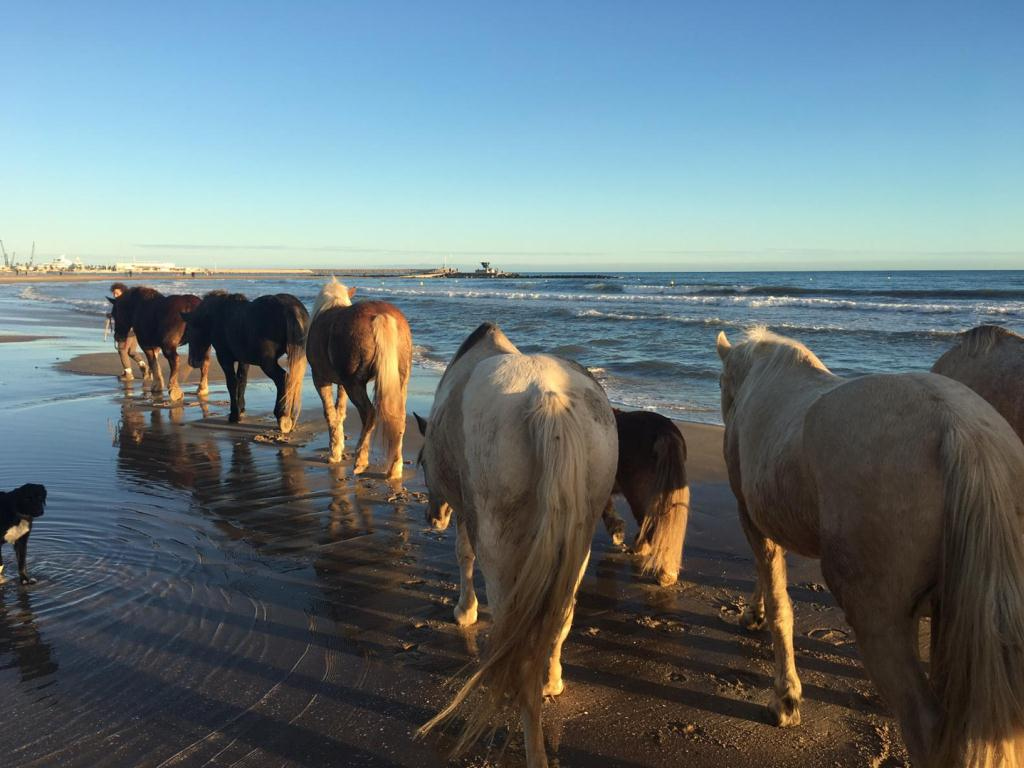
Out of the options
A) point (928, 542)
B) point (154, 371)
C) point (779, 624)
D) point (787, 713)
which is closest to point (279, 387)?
A: point (154, 371)

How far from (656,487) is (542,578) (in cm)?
229

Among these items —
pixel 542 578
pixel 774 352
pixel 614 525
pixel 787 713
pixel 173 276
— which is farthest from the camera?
pixel 173 276

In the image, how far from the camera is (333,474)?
288 inches

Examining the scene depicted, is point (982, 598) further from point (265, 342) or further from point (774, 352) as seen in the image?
point (265, 342)

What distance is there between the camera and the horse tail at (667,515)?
15.0 ft

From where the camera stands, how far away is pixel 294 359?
919cm

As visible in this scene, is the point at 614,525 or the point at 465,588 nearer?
the point at 465,588

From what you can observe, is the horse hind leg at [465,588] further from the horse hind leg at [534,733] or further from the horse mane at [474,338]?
the horse hind leg at [534,733]

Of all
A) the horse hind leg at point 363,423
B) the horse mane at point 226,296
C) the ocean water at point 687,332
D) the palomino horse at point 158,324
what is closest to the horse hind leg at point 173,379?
the palomino horse at point 158,324

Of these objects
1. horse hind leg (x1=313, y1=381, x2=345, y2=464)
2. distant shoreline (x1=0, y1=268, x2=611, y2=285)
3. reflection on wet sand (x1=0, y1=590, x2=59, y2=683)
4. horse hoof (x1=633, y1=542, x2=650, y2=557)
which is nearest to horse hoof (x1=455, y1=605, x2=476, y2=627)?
horse hoof (x1=633, y1=542, x2=650, y2=557)

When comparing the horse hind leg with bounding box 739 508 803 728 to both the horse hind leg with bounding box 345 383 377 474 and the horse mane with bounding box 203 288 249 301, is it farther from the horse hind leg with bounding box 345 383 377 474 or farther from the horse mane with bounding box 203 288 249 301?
the horse mane with bounding box 203 288 249 301

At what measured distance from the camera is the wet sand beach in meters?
2.95

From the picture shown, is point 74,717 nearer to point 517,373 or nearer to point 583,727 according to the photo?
point 583,727

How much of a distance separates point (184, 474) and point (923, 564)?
23.5 feet
